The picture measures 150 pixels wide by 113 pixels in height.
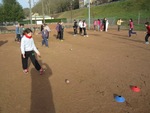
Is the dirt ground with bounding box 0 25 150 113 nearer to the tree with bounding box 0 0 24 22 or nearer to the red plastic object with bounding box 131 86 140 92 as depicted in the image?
the red plastic object with bounding box 131 86 140 92

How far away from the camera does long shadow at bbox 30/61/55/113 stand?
441 cm

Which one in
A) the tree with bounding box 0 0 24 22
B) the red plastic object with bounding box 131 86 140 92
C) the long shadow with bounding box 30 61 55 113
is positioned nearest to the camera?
the long shadow with bounding box 30 61 55 113

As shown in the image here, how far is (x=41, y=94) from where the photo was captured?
205 inches

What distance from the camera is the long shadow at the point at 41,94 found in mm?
4410

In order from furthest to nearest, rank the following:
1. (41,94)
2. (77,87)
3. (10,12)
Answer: (10,12)
(77,87)
(41,94)

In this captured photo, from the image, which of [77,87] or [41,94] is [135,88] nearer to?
[77,87]

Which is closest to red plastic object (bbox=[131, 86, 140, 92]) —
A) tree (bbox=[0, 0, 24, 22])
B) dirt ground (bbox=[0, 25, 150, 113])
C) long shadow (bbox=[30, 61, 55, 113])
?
dirt ground (bbox=[0, 25, 150, 113])

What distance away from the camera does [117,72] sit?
22.8 ft

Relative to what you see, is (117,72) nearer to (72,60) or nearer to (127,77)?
(127,77)

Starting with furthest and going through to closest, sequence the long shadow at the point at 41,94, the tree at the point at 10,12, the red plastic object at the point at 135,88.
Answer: the tree at the point at 10,12 → the red plastic object at the point at 135,88 → the long shadow at the point at 41,94

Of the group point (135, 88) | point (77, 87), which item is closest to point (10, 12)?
point (77, 87)

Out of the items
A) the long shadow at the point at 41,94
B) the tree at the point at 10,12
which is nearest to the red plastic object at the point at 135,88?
the long shadow at the point at 41,94

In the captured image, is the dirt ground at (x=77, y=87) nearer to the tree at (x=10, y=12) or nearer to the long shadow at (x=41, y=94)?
the long shadow at (x=41, y=94)

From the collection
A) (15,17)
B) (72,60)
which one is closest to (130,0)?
(15,17)
